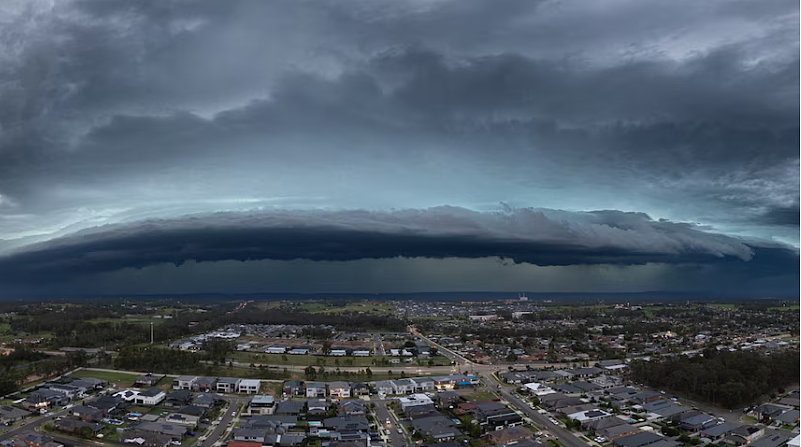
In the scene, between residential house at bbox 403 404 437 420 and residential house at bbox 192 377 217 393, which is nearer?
residential house at bbox 403 404 437 420

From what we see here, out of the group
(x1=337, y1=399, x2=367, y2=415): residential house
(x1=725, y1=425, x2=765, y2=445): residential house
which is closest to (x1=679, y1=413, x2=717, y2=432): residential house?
(x1=725, y1=425, x2=765, y2=445): residential house

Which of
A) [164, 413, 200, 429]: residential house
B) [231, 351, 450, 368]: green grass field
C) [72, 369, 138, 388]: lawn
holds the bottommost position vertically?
[231, 351, 450, 368]: green grass field

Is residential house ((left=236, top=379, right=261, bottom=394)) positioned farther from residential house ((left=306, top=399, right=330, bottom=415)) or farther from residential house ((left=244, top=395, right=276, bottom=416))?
residential house ((left=306, top=399, right=330, bottom=415))

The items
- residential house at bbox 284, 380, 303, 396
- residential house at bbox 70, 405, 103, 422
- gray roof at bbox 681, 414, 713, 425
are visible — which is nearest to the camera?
gray roof at bbox 681, 414, 713, 425

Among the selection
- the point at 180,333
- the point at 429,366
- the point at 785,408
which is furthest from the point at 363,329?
the point at 785,408

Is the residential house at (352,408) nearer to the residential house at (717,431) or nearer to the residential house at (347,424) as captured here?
the residential house at (347,424)

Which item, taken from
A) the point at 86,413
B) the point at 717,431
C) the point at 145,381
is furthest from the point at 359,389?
the point at 717,431
